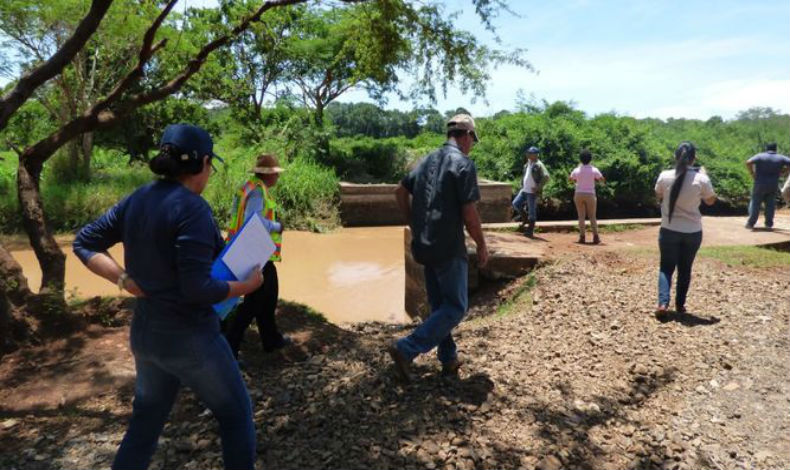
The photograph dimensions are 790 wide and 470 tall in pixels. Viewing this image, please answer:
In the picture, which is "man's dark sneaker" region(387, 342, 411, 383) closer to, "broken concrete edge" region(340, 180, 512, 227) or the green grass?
the green grass

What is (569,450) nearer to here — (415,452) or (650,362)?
(415,452)

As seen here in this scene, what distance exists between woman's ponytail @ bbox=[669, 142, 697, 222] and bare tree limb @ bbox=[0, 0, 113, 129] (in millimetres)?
5114

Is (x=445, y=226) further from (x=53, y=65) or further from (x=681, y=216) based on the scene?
(x=53, y=65)

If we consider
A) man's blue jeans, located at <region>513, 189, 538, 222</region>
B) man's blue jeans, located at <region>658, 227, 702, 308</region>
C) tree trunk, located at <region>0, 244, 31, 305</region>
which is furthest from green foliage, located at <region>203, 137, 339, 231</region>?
man's blue jeans, located at <region>658, 227, 702, 308</region>

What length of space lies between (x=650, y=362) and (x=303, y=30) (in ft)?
66.1

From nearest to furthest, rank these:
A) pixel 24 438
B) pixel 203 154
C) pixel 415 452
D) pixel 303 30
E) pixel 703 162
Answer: pixel 203 154, pixel 415 452, pixel 24 438, pixel 703 162, pixel 303 30

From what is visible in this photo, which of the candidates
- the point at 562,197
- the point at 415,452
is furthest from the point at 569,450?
the point at 562,197

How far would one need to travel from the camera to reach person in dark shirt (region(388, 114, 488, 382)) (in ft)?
11.7

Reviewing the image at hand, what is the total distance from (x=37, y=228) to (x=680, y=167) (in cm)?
589

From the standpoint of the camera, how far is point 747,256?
733 centimetres

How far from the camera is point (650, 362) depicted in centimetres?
434

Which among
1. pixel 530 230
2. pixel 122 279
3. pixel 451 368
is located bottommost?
pixel 451 368

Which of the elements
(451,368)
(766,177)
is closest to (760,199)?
(766,177)

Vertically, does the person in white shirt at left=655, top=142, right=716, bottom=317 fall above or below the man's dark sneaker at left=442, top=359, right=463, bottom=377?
above
